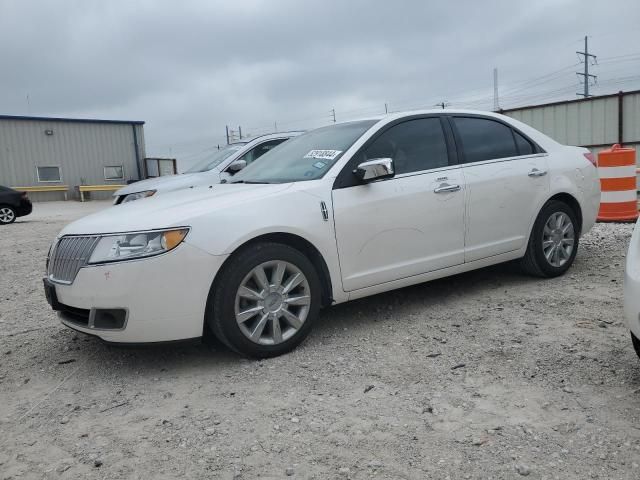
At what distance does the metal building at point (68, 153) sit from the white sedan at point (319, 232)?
83.9ft

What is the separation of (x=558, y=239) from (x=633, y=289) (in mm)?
2617

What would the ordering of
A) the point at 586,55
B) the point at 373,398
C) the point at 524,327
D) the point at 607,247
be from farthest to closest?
1. the point at 586,55
2. the point at 607,247
3. the point at 524,327
4. the point at 373,398

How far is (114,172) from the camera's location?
29281 millimetres

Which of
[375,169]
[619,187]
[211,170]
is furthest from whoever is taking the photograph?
[211,170]

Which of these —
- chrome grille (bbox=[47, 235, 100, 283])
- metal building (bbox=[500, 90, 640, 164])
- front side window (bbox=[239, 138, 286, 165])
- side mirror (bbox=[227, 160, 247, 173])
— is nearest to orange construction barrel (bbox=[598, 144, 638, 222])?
front side window (bbox=[239, 138, 286, 165])

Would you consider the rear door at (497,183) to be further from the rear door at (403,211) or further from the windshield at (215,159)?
the windshield at (215,159)

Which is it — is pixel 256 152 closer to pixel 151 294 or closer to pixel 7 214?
pixel 151 294

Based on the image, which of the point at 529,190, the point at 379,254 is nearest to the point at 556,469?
the point at 379,254

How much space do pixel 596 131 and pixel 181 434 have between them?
13633mm

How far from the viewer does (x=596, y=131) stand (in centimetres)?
1369

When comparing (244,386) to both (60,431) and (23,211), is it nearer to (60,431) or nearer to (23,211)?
(60,431)

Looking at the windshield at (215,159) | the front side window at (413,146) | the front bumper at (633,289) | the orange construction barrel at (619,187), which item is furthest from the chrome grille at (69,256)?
the orange construction barrel at (619,187)

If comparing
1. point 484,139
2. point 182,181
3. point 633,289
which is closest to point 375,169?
point 484,139

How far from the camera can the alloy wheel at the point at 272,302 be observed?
354 cm
